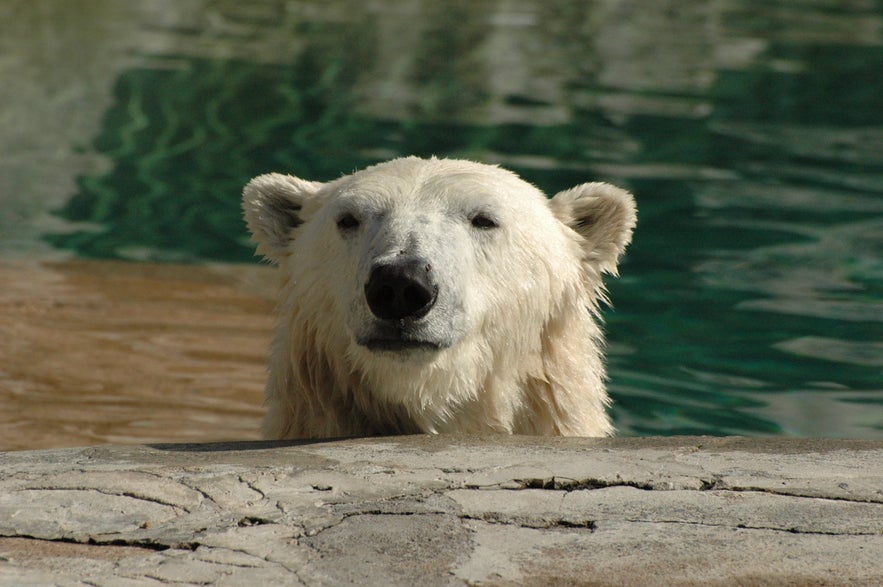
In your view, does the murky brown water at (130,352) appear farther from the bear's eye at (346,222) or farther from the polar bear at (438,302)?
the bear's eye at (346,222)

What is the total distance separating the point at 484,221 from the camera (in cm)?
353

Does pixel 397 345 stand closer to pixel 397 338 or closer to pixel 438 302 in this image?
pixel 397 338

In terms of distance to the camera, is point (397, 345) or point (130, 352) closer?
point (397, 345)

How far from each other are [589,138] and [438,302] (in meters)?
7.00

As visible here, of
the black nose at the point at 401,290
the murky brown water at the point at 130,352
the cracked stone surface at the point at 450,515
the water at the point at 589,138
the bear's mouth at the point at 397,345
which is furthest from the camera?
the water at the point at 589,138

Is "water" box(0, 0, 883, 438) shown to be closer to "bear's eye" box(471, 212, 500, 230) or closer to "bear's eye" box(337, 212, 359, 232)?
"bear's eye" box(471, 212, 500, 230)

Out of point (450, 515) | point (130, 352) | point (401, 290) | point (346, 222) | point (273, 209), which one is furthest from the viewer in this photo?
point (130, 352)

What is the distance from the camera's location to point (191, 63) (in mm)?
12234

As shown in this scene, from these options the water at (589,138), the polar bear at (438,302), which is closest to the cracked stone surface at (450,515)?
the polar bear at (438,302)

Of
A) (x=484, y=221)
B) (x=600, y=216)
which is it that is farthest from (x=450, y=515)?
(x=600, y=216)

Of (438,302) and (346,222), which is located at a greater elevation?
(346,222)

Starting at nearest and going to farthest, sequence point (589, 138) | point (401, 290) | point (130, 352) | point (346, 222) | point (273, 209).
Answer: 1. point (401, 290)
2. point (346, 222)
3. point (273, 209)
4. point (130, 352)
5. point (589, 138)

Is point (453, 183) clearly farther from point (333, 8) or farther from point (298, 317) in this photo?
point (333, 8)

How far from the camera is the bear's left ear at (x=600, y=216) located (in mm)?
3910
